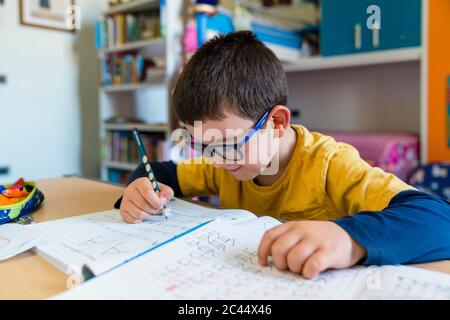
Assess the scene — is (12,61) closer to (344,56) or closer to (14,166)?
(14,166)

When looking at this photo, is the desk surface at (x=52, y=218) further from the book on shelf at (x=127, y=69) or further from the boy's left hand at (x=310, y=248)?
the book on shelf at (x=127, y=69)

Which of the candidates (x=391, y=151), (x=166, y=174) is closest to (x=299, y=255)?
(x=166, y=174)

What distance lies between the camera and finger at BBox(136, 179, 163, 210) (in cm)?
71

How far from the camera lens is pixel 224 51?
74 centimetres

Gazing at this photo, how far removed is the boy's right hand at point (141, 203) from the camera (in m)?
0.69

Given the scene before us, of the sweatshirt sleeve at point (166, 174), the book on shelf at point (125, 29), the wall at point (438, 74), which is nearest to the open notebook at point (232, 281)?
the sweatshirt sleeve at point (166, 174)

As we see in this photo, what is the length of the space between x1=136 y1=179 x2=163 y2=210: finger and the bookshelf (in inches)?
66.5

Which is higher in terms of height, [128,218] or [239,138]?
[239,138]

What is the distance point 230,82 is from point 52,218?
41cm

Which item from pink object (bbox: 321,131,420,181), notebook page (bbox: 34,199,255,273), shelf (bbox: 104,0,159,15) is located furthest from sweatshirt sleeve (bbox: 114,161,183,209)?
shelf (bbox: 104,0,159,15)

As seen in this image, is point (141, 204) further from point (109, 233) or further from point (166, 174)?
point (166, 174)

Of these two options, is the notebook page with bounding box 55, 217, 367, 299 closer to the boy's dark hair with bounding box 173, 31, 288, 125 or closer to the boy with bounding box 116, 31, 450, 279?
the boy with bounding box 116, 31, 450, 279

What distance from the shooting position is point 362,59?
216 cm
